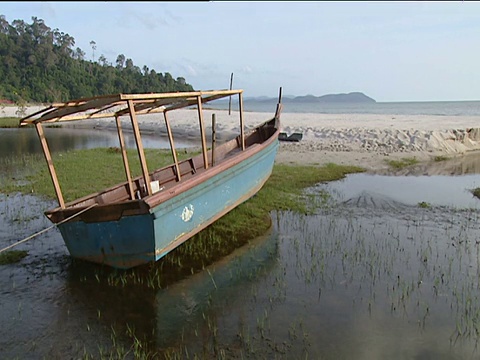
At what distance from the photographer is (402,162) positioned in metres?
15.2

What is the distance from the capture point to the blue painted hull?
585cm

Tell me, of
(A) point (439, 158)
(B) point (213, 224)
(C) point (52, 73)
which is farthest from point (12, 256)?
(C) point (52, 73)

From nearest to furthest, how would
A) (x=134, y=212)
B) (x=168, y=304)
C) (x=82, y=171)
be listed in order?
(x=168, y=304)
(x=134, y=212)
(x=82, y=171)

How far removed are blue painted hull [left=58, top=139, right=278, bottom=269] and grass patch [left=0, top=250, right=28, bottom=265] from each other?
1.13 metres

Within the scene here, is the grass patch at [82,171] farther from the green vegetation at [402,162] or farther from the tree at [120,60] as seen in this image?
the tree at [120,60]

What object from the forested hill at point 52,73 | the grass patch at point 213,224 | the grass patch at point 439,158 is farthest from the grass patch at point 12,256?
the forested hill at point 52,73

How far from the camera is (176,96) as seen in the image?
6.33 meters

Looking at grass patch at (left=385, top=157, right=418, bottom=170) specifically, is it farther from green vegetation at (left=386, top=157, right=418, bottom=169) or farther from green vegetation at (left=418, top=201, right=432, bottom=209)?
green vegetation at (left=418, top=201, right=432, bottom=209)

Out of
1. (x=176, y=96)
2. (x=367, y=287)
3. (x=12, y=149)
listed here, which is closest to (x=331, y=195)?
(x=367, y=287)

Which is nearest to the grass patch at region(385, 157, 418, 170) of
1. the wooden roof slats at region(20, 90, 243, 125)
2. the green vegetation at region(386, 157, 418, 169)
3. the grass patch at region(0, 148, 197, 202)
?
the green vegetation at region(386, 157, 418, 169)

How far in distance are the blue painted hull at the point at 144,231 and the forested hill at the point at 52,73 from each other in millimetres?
66175

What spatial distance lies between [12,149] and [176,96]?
17928 mm

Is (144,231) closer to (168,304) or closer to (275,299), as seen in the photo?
(168,304)

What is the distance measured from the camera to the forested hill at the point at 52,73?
7112cm
